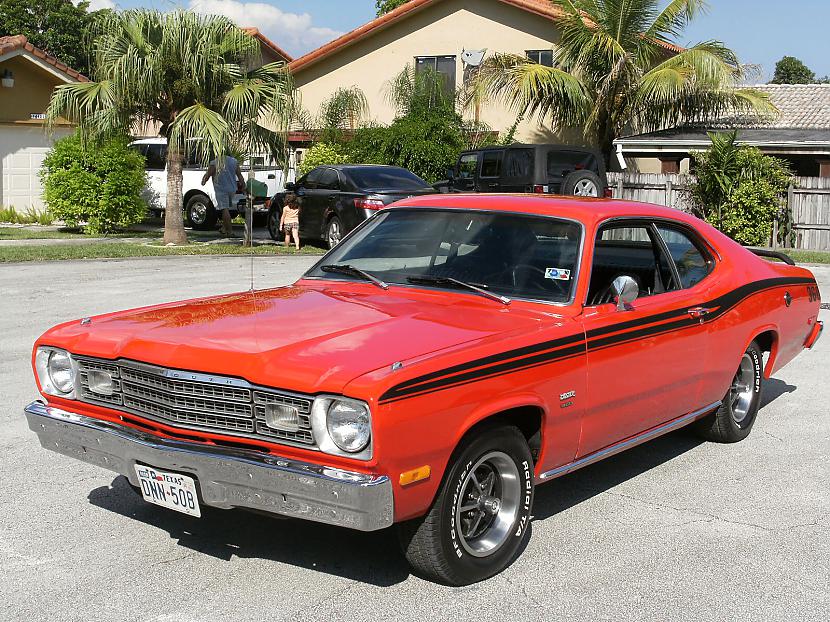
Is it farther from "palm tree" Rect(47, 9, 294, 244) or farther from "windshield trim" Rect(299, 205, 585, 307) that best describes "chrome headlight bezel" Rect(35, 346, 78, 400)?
"palm tree" Rect(47, 9, 294, 244)

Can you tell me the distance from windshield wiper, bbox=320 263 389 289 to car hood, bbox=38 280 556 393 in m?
0.06

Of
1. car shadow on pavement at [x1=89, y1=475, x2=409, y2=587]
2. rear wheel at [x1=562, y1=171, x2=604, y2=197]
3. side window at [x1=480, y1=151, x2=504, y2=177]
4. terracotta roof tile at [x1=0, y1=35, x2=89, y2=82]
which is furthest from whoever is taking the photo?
terracotta roof tile at [x1=0, y1=35, x2=89, y2=82]

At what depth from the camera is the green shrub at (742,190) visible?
76.8 feet

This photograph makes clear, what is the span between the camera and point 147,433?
4.58 meters

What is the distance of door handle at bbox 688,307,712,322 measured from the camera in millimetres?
5975

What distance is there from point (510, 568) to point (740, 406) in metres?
2.88

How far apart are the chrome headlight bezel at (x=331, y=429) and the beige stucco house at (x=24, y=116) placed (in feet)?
82.4

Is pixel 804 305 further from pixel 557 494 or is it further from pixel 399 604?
pixel 399 604

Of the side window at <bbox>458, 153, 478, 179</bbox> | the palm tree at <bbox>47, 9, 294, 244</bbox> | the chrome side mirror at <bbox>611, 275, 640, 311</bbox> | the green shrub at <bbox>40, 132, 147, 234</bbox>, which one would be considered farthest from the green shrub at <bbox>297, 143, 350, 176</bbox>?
the chrome side mirror at <bbox>611, 275, 640, 311</bbox>

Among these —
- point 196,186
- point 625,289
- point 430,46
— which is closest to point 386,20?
point 430,46

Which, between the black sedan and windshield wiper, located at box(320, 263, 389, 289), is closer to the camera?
windshield wiper, located at box(320, 263, 389, 289)

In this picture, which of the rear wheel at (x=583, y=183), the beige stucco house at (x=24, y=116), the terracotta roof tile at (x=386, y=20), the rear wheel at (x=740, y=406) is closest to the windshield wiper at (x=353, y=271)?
the rear wheel at (x=740, y=406)

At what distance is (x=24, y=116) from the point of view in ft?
91.1

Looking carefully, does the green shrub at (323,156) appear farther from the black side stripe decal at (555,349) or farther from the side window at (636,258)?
the black side stripe decal at (555,349)
